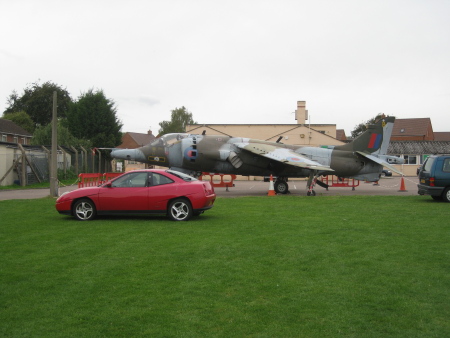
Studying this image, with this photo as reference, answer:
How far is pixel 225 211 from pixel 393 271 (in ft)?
27.3

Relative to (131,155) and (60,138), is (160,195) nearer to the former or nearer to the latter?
(131,155)

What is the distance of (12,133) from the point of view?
216 ft

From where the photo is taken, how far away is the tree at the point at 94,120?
5462cm

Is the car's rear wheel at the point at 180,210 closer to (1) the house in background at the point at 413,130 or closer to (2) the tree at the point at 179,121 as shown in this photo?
(1) the house in background at the point at 413,130

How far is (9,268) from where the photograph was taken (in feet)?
25.1

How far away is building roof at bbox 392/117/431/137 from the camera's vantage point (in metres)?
82.4

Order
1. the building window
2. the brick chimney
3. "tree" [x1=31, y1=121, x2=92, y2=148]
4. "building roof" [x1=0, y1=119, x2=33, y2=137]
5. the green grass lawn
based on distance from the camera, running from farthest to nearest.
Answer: "building roof" [x1=0, y1=119, x2=33, y2=137] → the building window → the brick chimney → "tree" [x1=31, y1=121, x2=92, y2=148] → the green grass lawn

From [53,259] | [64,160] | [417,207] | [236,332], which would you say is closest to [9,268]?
[53,259]

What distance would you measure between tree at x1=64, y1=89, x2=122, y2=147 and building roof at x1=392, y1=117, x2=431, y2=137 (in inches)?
2011

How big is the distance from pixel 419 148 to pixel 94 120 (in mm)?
39403

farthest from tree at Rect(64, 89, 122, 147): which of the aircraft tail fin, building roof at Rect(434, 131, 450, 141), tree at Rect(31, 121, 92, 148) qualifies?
building roof at Rect(434, 131, 450, 141)

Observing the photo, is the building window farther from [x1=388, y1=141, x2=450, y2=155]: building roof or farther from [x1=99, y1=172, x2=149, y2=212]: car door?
[x1=99, y1=172, x2=149, y2=212]: car door

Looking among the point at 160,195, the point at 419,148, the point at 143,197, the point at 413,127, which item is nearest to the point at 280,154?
the point at 160,195

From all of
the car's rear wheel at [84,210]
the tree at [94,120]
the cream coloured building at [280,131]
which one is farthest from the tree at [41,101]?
the car's rear wheel at [84,210]
